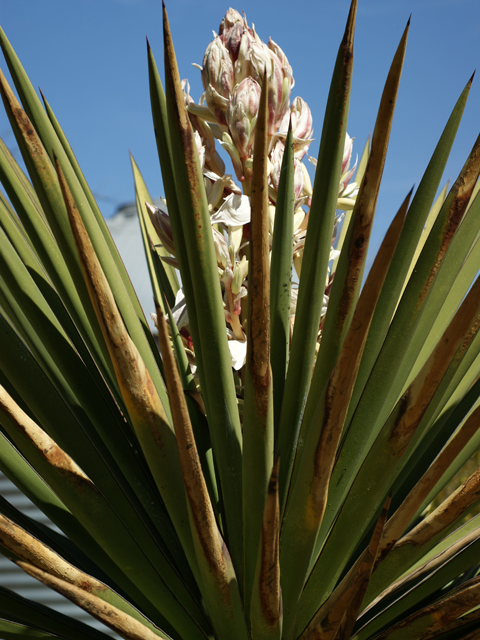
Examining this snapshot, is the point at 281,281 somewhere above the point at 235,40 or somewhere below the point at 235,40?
below

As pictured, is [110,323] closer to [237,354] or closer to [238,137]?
[237,354]

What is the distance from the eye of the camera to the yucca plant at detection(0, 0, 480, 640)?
0.48 metres

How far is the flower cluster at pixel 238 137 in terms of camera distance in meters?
0.78

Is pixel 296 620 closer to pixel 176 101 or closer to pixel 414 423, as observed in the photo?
pixel 414 423

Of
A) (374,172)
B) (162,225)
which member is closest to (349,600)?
(374,172)

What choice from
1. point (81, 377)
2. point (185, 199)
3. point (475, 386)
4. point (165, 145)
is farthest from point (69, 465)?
point (475, 386)

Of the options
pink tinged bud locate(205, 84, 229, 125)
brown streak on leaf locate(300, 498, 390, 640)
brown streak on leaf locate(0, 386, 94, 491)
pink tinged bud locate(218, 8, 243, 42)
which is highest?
pink tinged bud locate(218, 8, 243, 42)

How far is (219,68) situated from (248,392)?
0.60 metres

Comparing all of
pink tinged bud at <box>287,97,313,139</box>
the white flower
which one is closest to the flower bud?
pink tinged bud at <box>287,97,313,139</box>

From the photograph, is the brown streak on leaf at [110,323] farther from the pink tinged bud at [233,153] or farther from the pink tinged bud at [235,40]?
the pink tinged bud at [235,40]

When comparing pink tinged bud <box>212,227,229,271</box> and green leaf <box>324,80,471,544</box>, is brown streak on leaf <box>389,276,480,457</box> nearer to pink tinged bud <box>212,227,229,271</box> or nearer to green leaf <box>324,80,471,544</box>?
green leaf <box>324,80,471,544</box>

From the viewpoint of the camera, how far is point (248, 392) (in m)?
0.54

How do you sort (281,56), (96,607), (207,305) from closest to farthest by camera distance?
(96,607) < (207,305) < (281,56)

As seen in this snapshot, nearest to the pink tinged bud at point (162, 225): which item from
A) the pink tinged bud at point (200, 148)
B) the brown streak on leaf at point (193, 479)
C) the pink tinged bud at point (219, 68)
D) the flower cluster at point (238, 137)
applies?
the flower cluster at point (238, 137)
